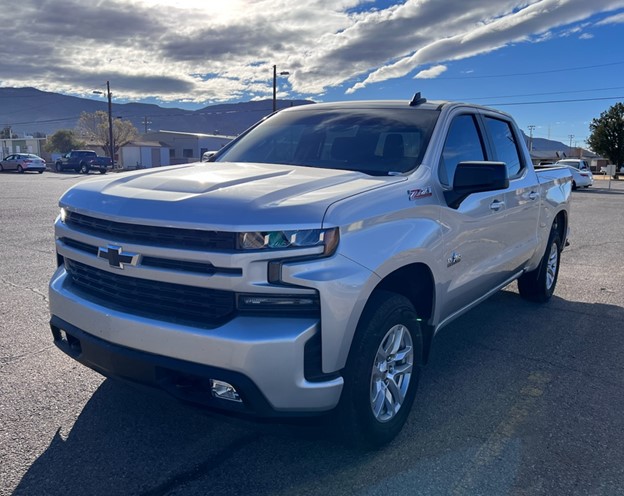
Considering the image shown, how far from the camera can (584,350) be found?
459cm

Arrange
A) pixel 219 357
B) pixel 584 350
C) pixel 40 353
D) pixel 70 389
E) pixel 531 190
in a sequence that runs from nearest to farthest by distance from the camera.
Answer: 1. pixel 219 357
2. pixel 70 389
3. pixel 40 353
4. pixel 584 350
5. pixel 531 190

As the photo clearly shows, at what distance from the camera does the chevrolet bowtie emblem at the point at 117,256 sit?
8.47 feet

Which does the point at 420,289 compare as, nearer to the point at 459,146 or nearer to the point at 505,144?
the point at 459,146

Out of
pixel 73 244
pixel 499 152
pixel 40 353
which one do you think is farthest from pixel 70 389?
pixel 499 152

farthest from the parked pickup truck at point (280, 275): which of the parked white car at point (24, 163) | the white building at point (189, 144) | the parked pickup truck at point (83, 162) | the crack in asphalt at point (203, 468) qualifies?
the white building at point (189, 144)

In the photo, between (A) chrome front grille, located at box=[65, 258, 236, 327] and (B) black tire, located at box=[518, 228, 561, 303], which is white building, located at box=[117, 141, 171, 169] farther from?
(A) chrome front grille, located at box=[65, 258, 236, 327]

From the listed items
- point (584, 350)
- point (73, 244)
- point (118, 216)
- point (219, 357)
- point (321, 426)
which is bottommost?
point (584, 350)

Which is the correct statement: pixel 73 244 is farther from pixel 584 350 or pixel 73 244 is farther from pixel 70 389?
Result: pixel 584 350

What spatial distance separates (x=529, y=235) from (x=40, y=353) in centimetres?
434

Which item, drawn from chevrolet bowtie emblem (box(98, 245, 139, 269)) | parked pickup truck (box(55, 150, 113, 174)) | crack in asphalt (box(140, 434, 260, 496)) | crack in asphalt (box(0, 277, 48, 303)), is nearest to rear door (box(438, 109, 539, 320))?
Result: crack in asphalt (box(140, 434, 260, 496))

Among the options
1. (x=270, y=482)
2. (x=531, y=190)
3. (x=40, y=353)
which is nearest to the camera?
(x=270, y=482)

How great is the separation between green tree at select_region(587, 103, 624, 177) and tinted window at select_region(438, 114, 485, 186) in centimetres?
5410

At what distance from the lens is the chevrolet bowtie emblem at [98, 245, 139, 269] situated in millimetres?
2582

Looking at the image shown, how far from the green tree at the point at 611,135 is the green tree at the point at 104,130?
55953 millimetres
